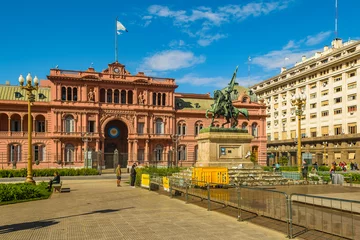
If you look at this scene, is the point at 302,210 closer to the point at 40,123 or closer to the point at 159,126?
the point at 159,126

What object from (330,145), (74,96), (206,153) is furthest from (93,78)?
(330,145)

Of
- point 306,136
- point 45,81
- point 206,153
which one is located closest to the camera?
point 206,153

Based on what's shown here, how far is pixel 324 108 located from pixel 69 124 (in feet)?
156

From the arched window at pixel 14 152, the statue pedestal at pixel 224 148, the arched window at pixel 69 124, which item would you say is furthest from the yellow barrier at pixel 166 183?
the arched window at pixel 14 152

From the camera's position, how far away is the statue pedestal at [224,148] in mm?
23391

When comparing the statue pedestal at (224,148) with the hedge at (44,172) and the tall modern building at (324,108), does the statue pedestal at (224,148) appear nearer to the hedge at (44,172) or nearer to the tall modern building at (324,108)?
the hedge at (44,172)

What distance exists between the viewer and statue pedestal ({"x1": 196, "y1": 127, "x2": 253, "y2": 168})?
23.4 m

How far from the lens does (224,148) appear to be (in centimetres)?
2377

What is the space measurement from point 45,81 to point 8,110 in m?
11.3

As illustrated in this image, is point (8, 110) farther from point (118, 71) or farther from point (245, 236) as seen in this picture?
point (245, 236)

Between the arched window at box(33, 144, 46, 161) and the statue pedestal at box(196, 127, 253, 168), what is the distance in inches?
1453

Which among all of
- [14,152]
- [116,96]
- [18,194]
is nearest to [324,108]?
[116,96]

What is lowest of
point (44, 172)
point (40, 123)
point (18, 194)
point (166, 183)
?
point (44, 172)

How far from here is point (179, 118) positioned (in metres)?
61.5
